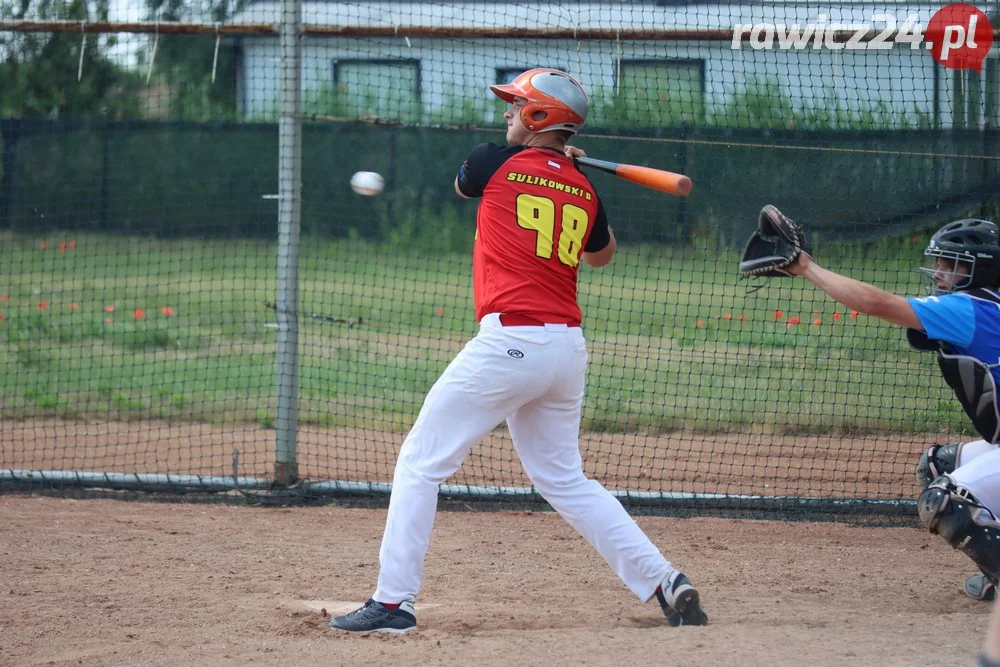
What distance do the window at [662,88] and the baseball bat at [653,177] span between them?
118 inches

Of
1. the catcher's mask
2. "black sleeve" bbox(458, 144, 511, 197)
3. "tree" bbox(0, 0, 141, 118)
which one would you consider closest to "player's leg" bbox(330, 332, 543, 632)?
"black sleeve" bbox(458, 144, 511, 197)

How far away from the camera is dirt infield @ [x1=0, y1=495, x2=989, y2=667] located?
143 inches

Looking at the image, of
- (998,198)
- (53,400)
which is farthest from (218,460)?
(998,198)

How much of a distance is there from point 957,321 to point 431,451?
1.88m

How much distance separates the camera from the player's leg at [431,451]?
144 inches

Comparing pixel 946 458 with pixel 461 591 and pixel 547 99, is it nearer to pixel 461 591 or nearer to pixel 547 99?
pixel 461 591

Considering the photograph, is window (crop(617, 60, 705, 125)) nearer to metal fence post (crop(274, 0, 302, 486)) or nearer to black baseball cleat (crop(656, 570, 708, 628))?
metal fence post (crop(274, 0, 302, 486))

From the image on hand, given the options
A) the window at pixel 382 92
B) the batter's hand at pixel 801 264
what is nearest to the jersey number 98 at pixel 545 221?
the batter's hand at pixel 801 264

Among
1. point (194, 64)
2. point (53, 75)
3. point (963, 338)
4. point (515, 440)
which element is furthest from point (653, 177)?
point (53, 75)

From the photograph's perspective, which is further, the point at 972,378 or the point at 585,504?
the point at 585,504

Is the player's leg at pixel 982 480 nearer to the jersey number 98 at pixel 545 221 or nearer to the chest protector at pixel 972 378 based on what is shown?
the chest protector at pixel 972 378

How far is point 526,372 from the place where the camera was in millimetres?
3648

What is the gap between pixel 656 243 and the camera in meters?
7.41

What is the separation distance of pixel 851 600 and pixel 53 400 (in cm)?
605
